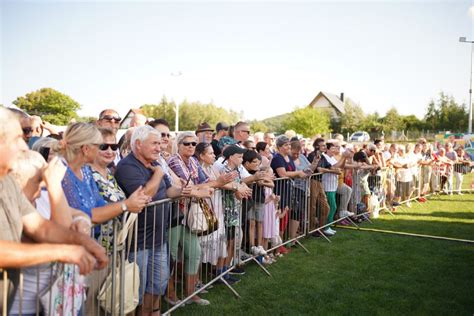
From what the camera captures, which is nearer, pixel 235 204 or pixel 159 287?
pixel 159 287

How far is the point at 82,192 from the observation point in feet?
9.89

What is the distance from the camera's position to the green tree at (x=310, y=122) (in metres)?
64.2

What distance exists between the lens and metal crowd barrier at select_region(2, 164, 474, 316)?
2.74 metres

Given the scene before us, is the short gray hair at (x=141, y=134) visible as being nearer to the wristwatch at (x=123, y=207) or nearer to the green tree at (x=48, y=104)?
the wristwatch at (x=123, y=207)

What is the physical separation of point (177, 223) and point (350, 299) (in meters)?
2.53

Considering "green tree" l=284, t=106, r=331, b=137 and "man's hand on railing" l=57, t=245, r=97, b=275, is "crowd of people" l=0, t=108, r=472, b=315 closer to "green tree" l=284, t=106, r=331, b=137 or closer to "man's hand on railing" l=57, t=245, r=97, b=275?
"man's hand on railing" l=57, t=245, r=97, b=275

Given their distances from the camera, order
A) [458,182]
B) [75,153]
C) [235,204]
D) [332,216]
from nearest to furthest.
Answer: [75,153], [235,204], [332,216], [458,182]

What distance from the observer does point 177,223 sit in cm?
450

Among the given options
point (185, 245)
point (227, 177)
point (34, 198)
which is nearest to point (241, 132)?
point (227, 177)

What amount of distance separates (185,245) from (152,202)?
3.60 ft

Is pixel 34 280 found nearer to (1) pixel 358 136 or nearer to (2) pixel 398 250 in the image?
(2) pixel 398 250

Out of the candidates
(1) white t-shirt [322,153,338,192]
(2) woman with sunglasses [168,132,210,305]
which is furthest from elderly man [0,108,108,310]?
(1) white t-shirt [322,153,338,192]

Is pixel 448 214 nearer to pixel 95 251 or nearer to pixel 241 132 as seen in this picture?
pixel 241 132

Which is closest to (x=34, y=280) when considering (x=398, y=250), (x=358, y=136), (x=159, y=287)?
(x=159, y=287)
